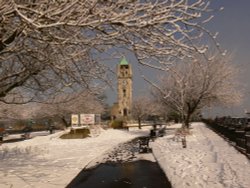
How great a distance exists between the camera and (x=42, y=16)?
4570mm

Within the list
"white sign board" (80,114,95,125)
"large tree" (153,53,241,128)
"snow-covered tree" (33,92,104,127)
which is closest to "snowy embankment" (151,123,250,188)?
"large tree" (153,53,241,128)

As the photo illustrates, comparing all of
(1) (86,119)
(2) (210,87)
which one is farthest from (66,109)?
(2) (210,87)

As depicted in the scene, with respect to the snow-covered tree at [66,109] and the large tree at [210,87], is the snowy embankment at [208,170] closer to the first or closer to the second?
the large tree at [210,87]

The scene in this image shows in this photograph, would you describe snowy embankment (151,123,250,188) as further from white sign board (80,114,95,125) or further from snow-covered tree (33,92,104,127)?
snow-covered tree (33,92,104,127)

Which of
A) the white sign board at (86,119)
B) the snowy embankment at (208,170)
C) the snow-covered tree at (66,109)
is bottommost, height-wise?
the snowy embankment at (208,170)

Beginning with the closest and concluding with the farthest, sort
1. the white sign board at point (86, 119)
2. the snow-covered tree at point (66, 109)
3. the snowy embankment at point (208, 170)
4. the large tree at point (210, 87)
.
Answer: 1. the snowy embankment at point (208, 170)
2. the large tree at point (210, 87)
3. the white sign board at point (86, 119)
4. the snow-covered tree at point (66, 109)

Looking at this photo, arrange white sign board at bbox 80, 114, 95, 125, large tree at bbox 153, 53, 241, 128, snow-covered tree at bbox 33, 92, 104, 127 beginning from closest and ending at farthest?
large tree at bbox 153, 53, 241, 128 < white sign board at bbox 80, 114, 95, 125 < snow-covered tree at bbox 33, 92, 104, 127

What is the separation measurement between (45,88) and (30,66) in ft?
6.10

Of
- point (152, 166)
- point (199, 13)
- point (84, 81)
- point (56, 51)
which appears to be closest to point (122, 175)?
point (152, 166)

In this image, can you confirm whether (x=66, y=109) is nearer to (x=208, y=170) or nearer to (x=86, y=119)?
(x=86, y=119)

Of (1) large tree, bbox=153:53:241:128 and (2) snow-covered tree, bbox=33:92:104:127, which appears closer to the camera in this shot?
(1) large tree, bbox=153:53:241:128

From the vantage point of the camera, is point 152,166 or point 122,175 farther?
point 152,166

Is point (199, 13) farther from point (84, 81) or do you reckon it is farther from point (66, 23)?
point (84, 81)

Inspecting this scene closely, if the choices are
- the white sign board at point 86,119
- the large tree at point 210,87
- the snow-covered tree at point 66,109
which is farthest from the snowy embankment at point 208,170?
the snow-covered tree at point 66,109
